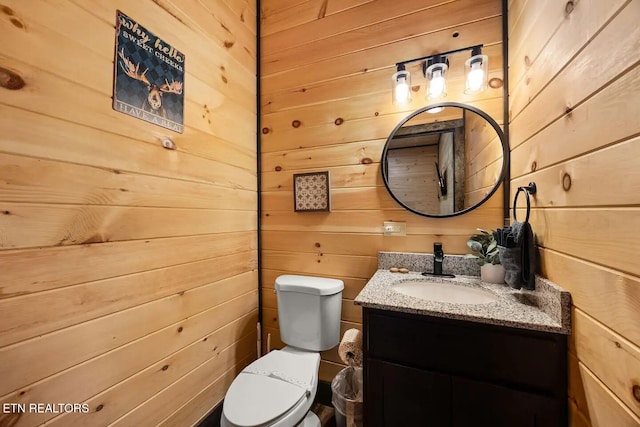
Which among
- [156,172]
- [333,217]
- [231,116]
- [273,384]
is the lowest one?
[273,384]

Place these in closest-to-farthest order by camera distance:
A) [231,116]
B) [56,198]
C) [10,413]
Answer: [10,413] → [56,198] → [231,116]

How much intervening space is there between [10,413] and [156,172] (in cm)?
87

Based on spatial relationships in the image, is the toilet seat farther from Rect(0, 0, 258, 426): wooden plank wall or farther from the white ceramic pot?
the white ceramic pot

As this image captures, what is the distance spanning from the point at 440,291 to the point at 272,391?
92 centimetres

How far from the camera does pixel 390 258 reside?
1.51 m

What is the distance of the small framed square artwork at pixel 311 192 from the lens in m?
1.66

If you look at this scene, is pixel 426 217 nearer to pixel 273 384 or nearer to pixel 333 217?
pixel 333 217

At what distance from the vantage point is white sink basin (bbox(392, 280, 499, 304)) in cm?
121

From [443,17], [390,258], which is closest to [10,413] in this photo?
[390,258]

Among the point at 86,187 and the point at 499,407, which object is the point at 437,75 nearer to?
the point at 499,407

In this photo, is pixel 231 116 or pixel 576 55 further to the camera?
pixel 231 116

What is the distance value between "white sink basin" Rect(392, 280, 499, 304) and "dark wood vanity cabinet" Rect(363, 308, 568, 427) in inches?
11.5

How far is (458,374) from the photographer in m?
0.92

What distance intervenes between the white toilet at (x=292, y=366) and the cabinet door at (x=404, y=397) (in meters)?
0.30
